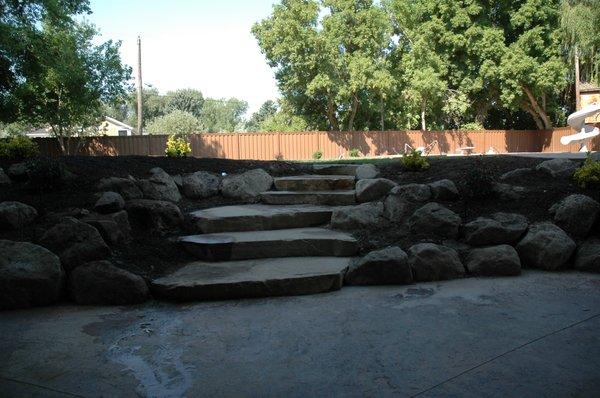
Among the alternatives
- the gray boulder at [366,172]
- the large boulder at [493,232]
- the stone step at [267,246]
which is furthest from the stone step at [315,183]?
the large boulder at [493,232]

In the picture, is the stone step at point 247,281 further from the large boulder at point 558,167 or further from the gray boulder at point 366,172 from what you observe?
the large boulder at point 558,167

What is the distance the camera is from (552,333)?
9.59ft

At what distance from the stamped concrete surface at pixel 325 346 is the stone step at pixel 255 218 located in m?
1.46

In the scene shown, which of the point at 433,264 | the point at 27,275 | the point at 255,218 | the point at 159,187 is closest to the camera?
the point at 27,275

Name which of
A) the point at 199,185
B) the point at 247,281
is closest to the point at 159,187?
the point at 199,185

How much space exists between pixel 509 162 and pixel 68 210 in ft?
18.2

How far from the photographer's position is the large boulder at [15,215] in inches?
166

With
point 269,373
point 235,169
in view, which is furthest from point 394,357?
point 235,169

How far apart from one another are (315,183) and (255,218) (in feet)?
4.76

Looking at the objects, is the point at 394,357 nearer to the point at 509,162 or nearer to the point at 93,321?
the point at 93,321

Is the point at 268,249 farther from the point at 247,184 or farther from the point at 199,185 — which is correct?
the point at 199,185

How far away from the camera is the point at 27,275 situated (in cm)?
349

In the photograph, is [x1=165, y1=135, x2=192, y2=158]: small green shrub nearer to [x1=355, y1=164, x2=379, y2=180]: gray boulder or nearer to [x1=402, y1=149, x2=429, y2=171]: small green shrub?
[x1=355, y1=164, x2=379, y2=180]: gray boulder

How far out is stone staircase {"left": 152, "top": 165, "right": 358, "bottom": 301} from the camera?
3705 mm
